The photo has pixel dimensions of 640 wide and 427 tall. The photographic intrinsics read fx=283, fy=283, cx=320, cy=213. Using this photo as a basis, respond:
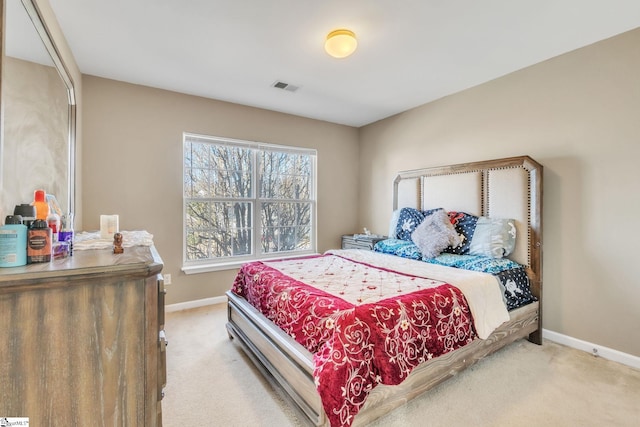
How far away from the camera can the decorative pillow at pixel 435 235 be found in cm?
288

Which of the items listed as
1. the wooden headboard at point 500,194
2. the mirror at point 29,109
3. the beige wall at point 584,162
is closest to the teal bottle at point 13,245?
the mirror at point 29,109

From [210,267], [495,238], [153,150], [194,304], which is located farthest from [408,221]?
[153,150]

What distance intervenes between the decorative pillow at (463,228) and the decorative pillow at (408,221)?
0.34 m

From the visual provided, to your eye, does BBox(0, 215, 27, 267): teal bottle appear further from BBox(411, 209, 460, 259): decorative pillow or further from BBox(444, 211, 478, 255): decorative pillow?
BBox(444, 211, 478, 255): decorative pillow

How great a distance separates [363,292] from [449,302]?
1.91 ft

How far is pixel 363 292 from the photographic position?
186cm

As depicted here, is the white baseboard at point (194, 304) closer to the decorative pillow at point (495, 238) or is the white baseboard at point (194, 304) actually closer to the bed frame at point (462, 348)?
the bed frame at point (462, 348)

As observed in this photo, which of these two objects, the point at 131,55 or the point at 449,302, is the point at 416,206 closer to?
the point at 449,302

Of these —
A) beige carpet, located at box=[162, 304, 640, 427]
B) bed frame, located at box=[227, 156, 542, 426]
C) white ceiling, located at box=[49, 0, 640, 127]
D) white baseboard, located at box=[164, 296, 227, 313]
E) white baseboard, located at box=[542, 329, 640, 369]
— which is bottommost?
beige carpet, located at box=[162, 304, 640, 427]

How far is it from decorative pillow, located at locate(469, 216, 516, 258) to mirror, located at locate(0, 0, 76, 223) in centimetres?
326

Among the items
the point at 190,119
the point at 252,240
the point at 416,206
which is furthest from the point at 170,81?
the point at 416,206

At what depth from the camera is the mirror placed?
1148mm

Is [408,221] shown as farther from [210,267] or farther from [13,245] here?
[13,245]

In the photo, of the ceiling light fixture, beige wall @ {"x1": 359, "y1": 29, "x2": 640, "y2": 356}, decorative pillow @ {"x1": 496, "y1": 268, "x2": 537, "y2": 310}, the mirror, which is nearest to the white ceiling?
the ceiling light fixture
